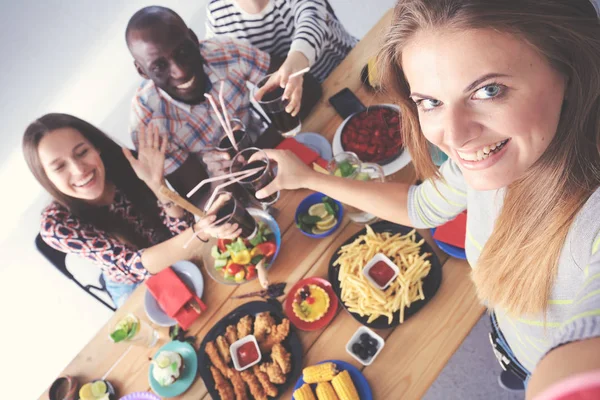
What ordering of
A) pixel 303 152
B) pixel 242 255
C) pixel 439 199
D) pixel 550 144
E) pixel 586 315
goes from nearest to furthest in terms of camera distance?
pixel 586 315 < pixel 550 144 < pixel 439 199 < pixel 242 255 < pixel 303 152

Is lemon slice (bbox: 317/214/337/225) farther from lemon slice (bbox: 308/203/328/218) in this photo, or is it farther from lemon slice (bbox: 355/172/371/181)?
lemon slice (bbox: 355/172/371/181)

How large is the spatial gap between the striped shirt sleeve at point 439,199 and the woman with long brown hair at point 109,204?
0.72 meters

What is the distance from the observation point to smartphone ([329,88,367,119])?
1.91m

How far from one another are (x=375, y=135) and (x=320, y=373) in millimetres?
1006

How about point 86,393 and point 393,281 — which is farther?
point 86,393

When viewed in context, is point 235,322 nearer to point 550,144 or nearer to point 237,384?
point 237,384

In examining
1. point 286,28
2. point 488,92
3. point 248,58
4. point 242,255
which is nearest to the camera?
point 488,92

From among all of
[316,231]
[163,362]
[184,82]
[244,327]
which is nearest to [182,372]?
[163,362]

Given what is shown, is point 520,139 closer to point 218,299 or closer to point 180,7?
point 218,299

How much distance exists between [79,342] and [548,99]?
3.53 m

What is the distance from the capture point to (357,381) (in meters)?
1.31

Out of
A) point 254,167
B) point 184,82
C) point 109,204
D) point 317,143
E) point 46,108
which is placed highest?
point 46,108

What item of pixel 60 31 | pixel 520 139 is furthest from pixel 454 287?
pixel 60 31

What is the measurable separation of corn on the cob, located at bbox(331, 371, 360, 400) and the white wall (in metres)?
2.44
